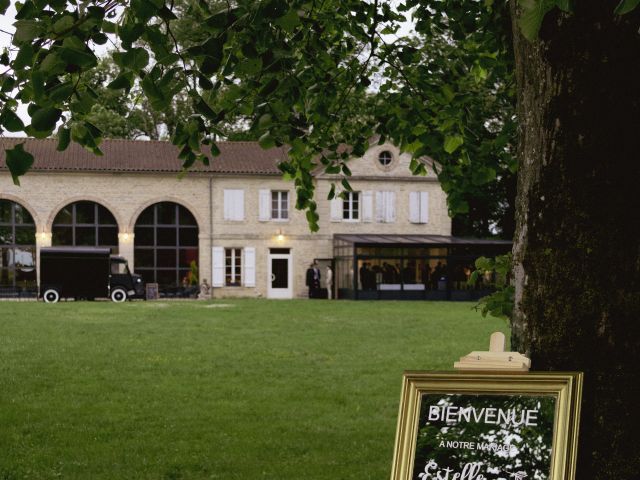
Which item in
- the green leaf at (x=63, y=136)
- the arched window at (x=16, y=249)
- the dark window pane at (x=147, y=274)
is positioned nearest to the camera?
the green leaf at (x=63, y=136)

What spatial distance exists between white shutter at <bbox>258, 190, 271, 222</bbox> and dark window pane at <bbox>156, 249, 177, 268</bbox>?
13.4 ft

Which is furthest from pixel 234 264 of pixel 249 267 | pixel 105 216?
pixel 105 216

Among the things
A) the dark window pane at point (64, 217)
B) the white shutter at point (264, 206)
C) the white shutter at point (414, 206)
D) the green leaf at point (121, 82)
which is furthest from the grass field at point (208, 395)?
the white shutter at point (414, 206)

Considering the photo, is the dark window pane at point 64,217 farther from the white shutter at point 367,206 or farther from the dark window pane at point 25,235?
the white shutter at point 367,206

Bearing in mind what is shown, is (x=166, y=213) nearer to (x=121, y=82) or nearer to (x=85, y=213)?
(x=85, y=213)

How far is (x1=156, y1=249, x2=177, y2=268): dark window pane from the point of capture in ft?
129

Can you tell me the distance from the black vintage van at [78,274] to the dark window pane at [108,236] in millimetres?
4258

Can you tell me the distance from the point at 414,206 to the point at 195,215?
32.0 ft

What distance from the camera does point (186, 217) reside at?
129 feet

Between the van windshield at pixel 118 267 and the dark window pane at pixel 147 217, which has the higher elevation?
the dark window pane at pixel 147 217

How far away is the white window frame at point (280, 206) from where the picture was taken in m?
39.8

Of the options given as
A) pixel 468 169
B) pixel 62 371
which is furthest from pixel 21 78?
pixel 62 371

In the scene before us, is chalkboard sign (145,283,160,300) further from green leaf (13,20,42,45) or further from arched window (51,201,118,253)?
green leaf (13,20,42,45)

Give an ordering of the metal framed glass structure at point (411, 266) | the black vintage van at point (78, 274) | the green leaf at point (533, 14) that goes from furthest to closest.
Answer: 1. the metal framed glass structure at point (411, 266)
2. the black vintage van at point (78, 274)
3. the green leaf at point (533, 14)
